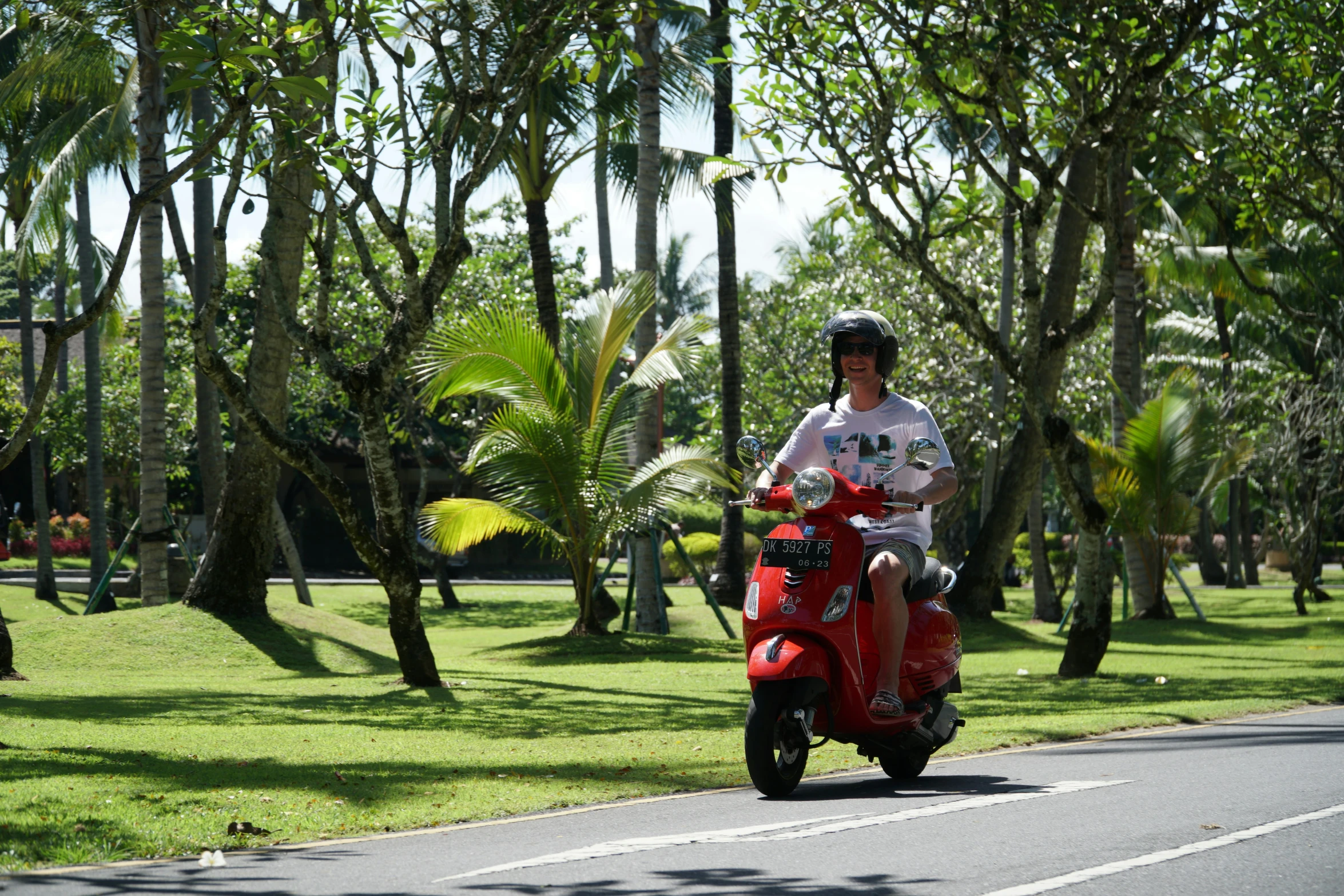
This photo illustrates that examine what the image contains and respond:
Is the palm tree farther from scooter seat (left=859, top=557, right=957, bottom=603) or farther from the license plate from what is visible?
scooter seat (left=859, top=557, right=957, bottom=603)

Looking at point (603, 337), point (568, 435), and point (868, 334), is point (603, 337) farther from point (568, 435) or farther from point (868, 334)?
point (868, 334)

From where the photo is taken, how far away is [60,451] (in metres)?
33.3

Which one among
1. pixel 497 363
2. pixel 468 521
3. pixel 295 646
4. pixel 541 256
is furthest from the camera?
pixel 541 256

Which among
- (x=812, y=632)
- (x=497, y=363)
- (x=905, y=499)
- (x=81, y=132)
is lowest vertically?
(x=812, y=632)

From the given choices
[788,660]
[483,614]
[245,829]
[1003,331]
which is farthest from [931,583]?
[483,614]

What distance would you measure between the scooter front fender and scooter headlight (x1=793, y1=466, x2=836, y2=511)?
0.59 meters

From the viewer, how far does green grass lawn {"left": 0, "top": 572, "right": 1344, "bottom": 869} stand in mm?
5801

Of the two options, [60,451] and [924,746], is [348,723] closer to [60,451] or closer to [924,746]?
[924,746]

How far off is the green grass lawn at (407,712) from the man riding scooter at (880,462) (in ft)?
4.20

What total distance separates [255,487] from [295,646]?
1.81 meters

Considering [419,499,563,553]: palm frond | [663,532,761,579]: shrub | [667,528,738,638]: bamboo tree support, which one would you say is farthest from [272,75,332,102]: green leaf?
[663,532,761,579]: shrub

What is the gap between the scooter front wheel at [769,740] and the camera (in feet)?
19.1

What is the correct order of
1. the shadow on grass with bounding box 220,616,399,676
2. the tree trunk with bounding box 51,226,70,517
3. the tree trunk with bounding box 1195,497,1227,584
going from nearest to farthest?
1. the shadow on grass with bounding box 220,616,399,676
2. the tree trunk with bounding box 51,226,70,517
3. the tree trunk with bounding box 1195,497,1227,584

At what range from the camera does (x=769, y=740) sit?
5859mm
